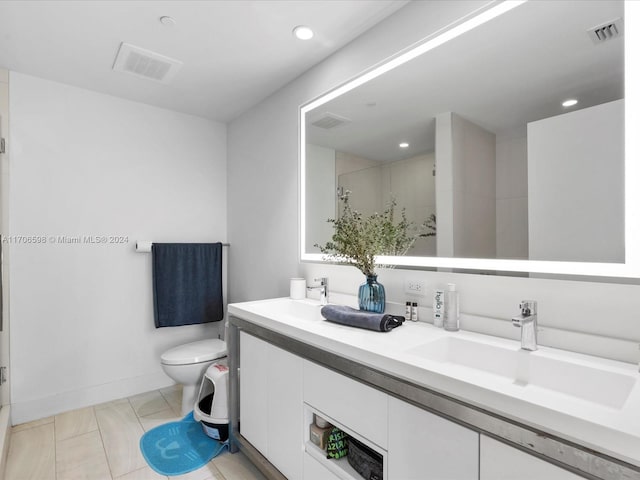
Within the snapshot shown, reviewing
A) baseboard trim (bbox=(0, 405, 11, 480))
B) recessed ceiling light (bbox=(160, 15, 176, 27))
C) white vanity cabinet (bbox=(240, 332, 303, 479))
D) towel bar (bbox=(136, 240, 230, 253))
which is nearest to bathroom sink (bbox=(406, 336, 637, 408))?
white vanity cabinet (bbox=(240, 332, 303, 479))

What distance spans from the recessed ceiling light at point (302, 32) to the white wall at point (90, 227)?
154 centimetres

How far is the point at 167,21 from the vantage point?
179 cm

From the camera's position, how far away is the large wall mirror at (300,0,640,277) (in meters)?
1.14

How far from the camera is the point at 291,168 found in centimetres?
242

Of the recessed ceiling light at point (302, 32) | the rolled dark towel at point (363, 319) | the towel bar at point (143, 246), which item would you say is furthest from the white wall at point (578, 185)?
the towel bar at point (143, 246)

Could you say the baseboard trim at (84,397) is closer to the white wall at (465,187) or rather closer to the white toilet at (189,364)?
the white toilet at (189,364)

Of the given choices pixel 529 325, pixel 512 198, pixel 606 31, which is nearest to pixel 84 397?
pixel 529 325

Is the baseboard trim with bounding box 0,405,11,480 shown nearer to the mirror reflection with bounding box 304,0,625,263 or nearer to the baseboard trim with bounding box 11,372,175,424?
the baseboard trim with bounding box 11,372,175,424

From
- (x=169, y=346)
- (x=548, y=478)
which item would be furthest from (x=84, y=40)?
(x=548, y=478)

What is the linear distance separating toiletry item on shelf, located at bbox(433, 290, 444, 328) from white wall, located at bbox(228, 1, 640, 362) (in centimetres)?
9

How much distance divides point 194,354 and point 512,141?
7.53ft

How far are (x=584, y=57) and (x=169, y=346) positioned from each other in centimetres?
320

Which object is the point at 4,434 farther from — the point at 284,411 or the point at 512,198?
the point at 512,198

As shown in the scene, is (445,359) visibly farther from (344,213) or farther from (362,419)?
(344,213)
